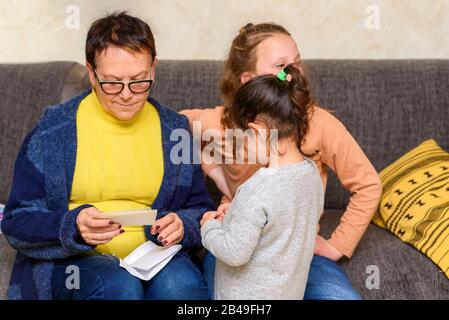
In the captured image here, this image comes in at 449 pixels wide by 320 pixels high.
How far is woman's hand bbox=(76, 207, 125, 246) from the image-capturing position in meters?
1.59

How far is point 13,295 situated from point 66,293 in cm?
16

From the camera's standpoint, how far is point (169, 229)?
170 centimetres

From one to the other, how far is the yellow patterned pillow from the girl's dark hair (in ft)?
2.06

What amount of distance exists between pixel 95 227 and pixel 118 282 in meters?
0.14

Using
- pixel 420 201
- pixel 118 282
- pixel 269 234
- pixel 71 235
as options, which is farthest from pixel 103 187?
pixel 420 201

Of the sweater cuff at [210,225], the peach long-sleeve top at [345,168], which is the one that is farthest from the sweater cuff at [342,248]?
the sweater cuff at [210,225]

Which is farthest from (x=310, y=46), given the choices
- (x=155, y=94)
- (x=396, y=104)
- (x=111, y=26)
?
(x=111, y=26)

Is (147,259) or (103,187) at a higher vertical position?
(103,187)

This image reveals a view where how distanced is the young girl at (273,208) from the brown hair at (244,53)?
0.35 metres

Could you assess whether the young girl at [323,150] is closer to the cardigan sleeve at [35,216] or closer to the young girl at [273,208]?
the young girl at [273,208]

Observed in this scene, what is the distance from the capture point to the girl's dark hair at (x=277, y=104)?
1.51 m

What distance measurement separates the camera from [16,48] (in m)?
2.62

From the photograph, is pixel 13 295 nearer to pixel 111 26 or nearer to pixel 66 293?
pixel 66 293

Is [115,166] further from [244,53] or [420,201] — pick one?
[420,201]
